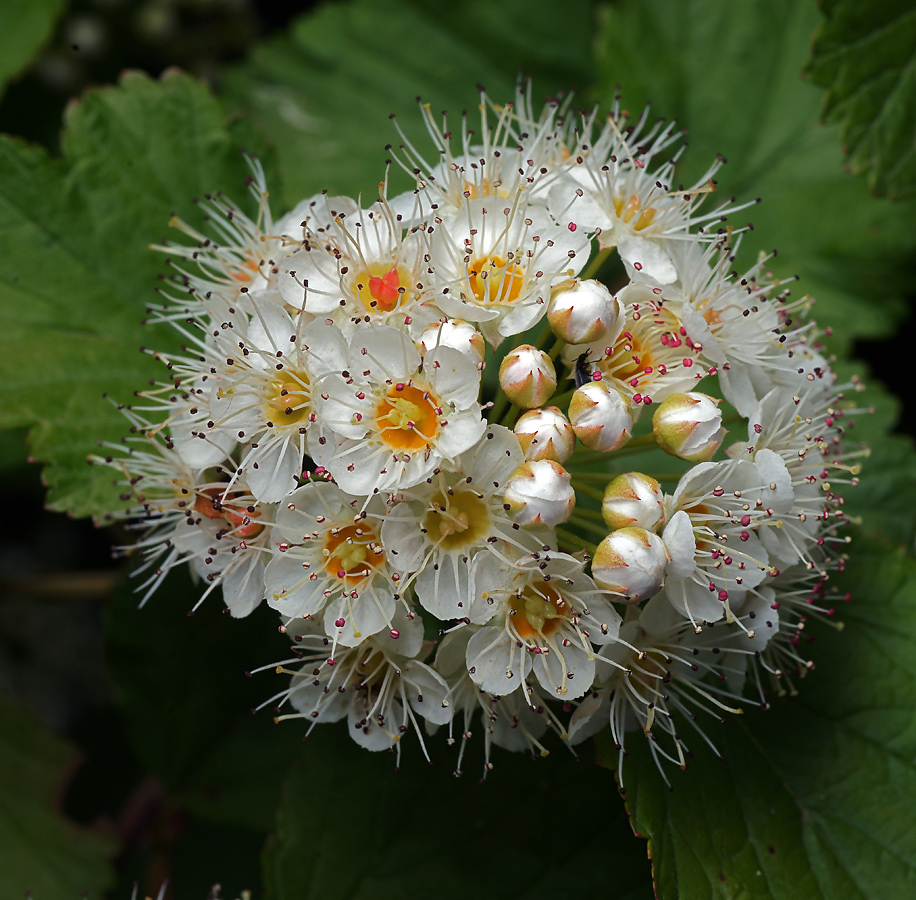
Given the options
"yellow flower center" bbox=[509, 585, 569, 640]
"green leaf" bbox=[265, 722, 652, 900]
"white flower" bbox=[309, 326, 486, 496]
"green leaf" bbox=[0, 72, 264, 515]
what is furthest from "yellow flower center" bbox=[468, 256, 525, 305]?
"green leaf" bbox=[265, 722, 652, 900]

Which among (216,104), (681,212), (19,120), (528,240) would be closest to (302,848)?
(528,240)

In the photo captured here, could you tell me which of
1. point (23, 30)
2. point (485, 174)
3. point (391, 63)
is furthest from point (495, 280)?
point (23, 30)

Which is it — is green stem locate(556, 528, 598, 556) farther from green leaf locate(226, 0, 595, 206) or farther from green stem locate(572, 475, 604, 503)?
green leaf locate(226, 0, 595, 206)

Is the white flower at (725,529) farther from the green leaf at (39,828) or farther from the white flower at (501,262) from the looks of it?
the green leaf at (39,828)

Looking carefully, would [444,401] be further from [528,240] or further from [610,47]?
[610,47]

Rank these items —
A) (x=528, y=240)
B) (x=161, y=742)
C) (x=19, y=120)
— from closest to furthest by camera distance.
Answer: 1. (x=528, y=240)
2. (x=161, y=742)
3. (x=19, y=120)

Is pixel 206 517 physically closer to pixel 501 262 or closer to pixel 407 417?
pixel 407 417

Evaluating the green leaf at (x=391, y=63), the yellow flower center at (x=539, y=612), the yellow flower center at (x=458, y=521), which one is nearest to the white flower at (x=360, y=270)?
the yellow flower center at (x=458, y=521)
